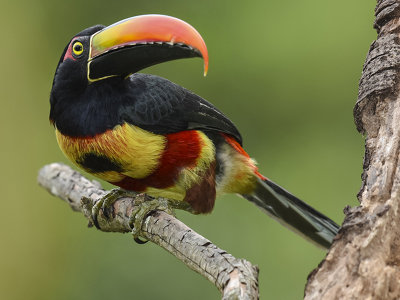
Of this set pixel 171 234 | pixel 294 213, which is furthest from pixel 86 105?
pixel 294 213

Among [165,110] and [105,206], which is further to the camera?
[105,206]

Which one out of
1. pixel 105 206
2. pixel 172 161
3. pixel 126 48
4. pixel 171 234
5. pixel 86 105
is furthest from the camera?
pixel 105 206

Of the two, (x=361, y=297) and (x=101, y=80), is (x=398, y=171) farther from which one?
(x=101, y=80)

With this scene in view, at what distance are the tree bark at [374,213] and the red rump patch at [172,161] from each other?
3.31 ft

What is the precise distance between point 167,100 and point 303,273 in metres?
2.38

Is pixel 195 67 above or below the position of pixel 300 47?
below

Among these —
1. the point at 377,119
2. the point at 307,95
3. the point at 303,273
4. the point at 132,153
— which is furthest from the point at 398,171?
the point at 307,95

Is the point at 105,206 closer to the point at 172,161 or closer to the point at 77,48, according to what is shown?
the point at 172,161

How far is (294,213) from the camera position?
13.4 ft

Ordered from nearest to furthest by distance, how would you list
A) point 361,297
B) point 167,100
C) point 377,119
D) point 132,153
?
1. point 361,297
2. point 377,119
3. point 132,153
4. point 167,100

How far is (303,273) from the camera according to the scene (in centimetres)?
546

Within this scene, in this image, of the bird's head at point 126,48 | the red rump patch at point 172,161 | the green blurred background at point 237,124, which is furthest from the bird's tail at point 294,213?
the green blurred background at point 237,124

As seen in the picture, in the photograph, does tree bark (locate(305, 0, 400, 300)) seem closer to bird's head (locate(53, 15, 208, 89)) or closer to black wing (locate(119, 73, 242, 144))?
bird's head (locate(53, 15, 208, 89))

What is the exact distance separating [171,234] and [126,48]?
0.89 m
